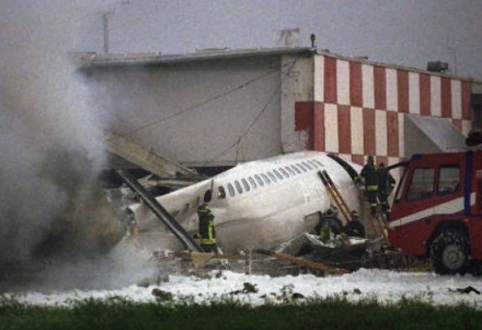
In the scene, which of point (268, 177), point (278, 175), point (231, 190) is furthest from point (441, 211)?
point (278, 175)

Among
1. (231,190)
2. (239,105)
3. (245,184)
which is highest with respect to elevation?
(239,105)

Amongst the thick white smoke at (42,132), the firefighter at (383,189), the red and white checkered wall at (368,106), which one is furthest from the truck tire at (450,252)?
the red and white checkered wall at (368,106)

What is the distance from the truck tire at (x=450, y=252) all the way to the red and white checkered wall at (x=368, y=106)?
11.1m

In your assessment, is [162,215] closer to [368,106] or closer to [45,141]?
[45,141]

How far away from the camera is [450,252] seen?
2262cm

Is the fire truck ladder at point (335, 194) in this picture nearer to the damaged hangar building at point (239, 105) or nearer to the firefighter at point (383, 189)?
the firefighter at point (383, 189)

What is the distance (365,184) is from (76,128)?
12286mm

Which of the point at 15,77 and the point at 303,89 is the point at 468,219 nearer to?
the point at 15,77

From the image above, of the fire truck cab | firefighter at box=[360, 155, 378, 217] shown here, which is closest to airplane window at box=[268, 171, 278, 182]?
firefighter at box=[360, 155, 378, 217]

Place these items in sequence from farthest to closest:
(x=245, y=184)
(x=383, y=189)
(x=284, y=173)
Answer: (x=383, y=189)
(x=284, y=173)
(x=245, y=184)

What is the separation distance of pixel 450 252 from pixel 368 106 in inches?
545

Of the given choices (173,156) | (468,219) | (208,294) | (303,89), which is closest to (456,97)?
(303,89)

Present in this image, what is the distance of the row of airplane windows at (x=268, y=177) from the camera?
26.4 metres

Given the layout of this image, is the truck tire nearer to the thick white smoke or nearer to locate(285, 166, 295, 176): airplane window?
locate(285, 166, 295, 176): airplane window
